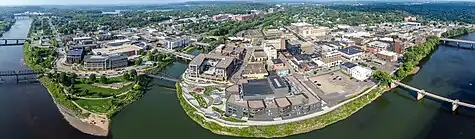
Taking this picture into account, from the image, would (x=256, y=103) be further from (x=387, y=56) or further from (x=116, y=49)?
(x=116, y=49)

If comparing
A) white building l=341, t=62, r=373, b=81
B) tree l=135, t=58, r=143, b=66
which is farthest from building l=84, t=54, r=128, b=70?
white building l=341, t=62, r=373, b=81

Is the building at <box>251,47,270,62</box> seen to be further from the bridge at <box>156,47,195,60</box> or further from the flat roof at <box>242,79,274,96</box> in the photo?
the flat roof at <box>242,79,274,96</box>

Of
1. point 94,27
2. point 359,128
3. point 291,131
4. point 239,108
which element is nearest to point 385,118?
point 359,128

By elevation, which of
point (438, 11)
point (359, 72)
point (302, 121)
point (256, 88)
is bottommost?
point (302, 121)

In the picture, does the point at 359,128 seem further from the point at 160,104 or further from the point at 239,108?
the point at 160,104

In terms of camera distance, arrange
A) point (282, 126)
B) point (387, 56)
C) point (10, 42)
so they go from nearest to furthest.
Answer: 1. point (282, 126)
2. point (387, 56)
3. point (10, 42)

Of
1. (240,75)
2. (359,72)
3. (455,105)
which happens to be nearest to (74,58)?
(240,75)

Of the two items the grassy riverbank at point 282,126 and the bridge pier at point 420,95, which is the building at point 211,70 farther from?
the bridge pier at point 420,95
